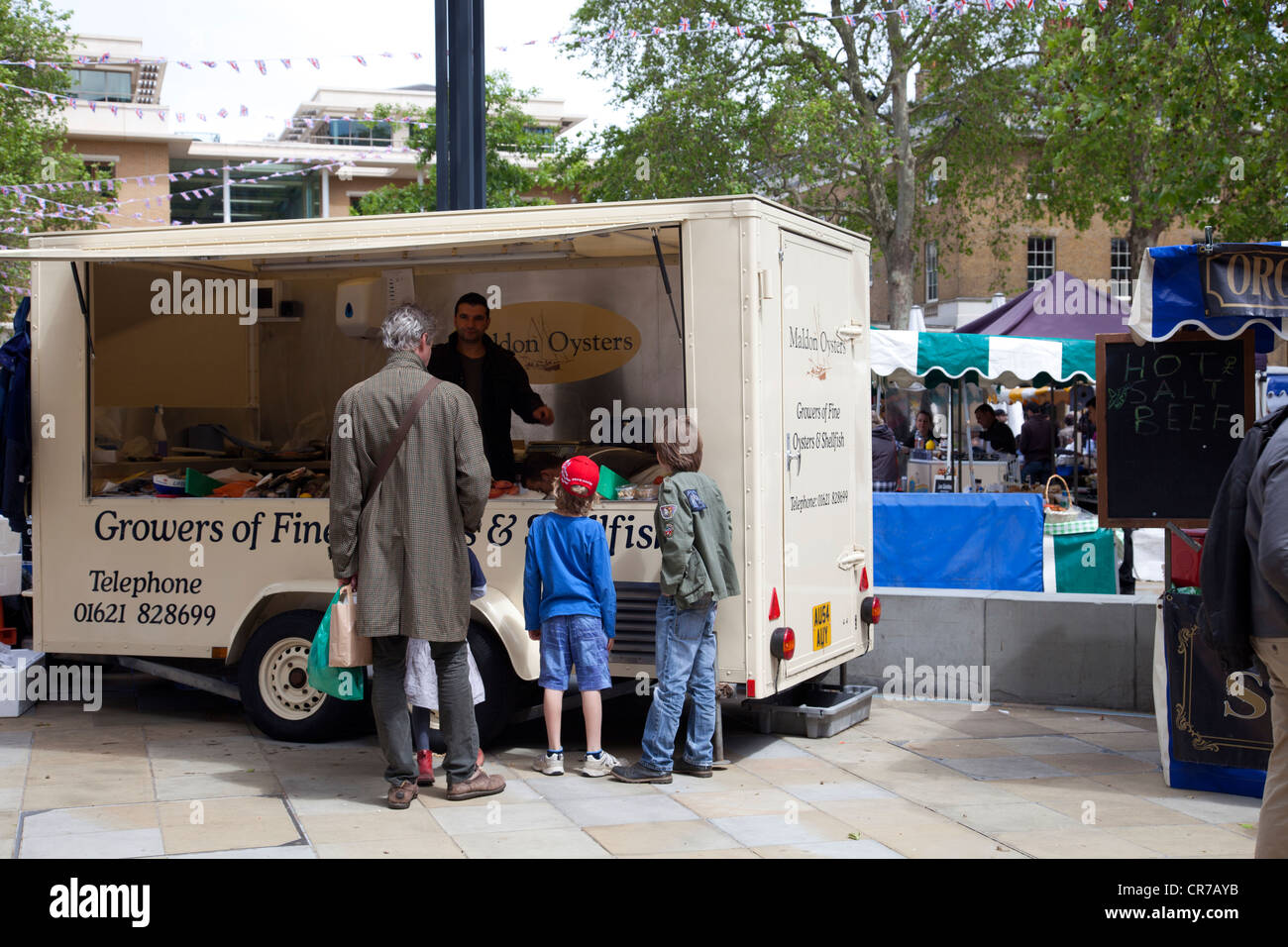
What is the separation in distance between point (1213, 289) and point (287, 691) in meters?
5.07

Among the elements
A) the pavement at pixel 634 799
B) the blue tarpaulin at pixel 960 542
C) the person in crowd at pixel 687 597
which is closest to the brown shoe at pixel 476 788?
the pavement at pixel 634 799

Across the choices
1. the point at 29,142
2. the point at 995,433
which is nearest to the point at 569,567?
the point at 995,433

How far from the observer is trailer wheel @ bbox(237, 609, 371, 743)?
22.3 feet

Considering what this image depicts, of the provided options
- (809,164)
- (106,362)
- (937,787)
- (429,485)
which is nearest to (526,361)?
(106,362)

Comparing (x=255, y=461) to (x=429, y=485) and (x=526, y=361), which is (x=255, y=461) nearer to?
(x=526, y=361)

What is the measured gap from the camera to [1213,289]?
20.2 feet

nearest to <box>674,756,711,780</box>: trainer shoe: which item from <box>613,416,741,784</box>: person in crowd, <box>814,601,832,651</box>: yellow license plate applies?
<box>613,416,741,784</box>: person in crowd

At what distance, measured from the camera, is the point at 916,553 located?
9.23 metres

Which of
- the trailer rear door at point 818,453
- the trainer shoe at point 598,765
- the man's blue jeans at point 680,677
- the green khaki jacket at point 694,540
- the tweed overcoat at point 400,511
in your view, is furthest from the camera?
the trailer rear door at point 818,453

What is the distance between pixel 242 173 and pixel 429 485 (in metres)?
61.6

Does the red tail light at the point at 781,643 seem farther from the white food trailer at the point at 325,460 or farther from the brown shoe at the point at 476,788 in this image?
the brown shoe at the point at 476,788

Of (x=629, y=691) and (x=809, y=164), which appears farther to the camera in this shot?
(x=809, y=164)

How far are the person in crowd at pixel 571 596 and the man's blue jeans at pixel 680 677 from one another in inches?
10.0

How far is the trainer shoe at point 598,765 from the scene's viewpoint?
245 inches
